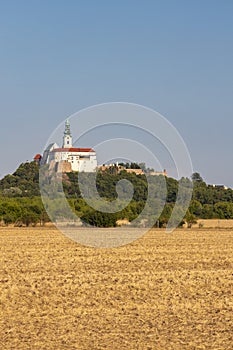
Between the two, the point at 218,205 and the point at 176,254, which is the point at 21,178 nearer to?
the point at 218,205

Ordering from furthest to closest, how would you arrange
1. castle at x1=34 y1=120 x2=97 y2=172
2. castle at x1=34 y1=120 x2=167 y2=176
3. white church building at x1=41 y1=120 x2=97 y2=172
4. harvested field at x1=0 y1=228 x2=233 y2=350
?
castle at x1=34 y1=120 x2=97 y2=172 → white church building at x1=41 y1=120 x2=97 y2=172 → castle at x1=34 y1=120 x2=167 y2=176 → harvested field at x1=0 y1=228 x2=233 y2=350

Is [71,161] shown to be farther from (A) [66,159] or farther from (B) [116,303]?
(B) [116,303]

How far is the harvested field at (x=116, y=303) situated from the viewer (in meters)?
12.9

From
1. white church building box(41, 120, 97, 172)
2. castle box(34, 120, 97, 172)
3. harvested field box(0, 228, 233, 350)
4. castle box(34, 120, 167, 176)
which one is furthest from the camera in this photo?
castle box(34, 120, 97, 172)

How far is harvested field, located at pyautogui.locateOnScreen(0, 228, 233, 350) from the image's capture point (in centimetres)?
1288

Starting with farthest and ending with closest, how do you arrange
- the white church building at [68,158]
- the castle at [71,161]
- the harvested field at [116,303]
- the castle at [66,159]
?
the castle at [66,159]
the white church building at [68,158]
the castle at [71,161]
the harvested field at [116,303]

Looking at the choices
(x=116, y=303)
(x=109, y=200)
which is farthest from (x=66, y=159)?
(x=116, y=303)

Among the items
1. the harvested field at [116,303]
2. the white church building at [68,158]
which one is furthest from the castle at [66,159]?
the harvested field at [116,303]

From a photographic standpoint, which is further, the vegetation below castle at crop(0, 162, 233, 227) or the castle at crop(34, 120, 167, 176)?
the vegetation below castle at crop(0, 162, 233, 227)

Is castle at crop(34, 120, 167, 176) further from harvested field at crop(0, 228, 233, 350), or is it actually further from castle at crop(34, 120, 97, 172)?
harvested field at crop(0, 228, 233, 350)

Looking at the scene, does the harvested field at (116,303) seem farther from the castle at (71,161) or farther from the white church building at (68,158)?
the white church building at (68,158)

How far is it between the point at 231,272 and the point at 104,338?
12596 millimetres

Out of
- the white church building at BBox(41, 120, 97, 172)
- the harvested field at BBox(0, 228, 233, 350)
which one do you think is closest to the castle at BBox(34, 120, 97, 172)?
the white church building at BBox(41, 120, 97, 172)

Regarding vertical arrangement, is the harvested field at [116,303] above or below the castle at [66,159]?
below
